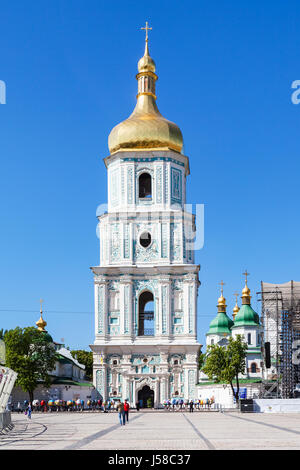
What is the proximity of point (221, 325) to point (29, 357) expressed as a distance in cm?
3457

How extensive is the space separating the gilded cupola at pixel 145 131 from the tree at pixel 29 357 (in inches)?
670

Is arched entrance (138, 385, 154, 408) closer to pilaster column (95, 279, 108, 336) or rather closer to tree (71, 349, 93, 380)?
pilaster column (95, 279, 108, 336)

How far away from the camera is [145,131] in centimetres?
6444

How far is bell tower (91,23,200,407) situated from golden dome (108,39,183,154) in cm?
8

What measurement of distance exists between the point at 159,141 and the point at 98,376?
64.8 ft

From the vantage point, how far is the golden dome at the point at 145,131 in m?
64.3

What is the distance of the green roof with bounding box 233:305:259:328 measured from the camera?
81613 mm

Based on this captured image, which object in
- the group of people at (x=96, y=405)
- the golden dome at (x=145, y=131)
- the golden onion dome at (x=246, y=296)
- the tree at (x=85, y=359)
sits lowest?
the group of people at (x=96, y=405)

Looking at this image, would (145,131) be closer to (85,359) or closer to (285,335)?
(285,335)

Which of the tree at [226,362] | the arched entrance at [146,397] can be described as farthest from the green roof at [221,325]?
the arched entrance at [146,397]

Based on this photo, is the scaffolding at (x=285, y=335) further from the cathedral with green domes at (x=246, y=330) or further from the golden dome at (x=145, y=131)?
the cathedral with green domes at (x=246, y=330)

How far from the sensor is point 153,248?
205ft

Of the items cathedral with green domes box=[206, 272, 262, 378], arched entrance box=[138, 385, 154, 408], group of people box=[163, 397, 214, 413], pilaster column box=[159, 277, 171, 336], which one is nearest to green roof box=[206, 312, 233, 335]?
cathedral with green domes box=[206, 272, 262, 378]

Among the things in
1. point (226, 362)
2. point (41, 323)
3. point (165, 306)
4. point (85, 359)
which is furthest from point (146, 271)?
point (85, 359)
